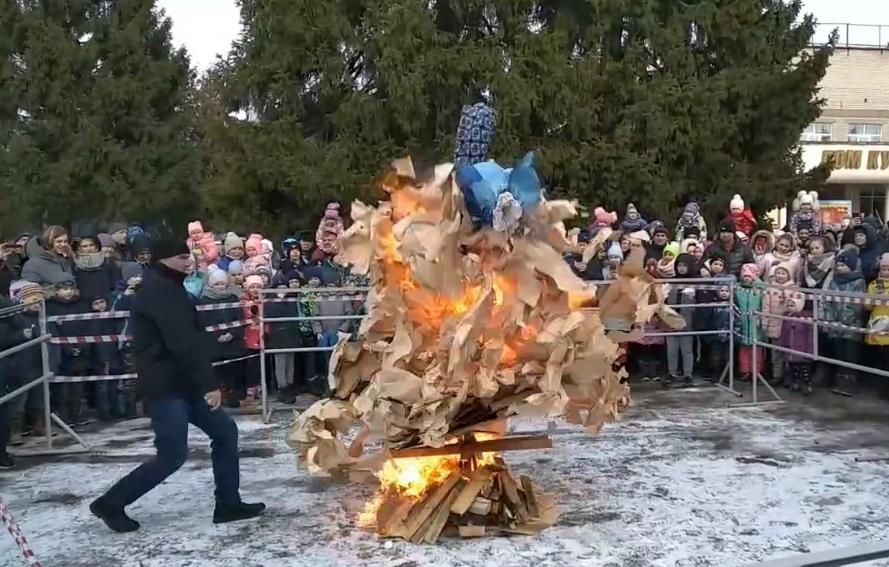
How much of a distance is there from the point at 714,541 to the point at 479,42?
11.4m

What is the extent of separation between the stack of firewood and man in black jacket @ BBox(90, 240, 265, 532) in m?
1.21

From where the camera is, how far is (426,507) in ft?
16.5

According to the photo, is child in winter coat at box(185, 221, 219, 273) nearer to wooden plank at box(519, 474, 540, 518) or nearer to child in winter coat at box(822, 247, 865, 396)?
wooden plank at box(519, 474, 540, 518)

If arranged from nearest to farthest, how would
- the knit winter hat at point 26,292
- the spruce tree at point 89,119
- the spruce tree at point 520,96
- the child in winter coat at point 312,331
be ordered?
the knit winter hat at point 26,292
the child in winter coat at point 312,331
the spruce tree at point 520,96
the spruce tree at point 89,119

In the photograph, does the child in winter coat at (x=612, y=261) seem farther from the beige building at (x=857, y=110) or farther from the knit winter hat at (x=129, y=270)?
the beige building at (x=857, y=110)

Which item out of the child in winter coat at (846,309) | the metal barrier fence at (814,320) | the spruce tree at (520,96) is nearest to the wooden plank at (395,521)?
the metal barrier fence at (814,320)

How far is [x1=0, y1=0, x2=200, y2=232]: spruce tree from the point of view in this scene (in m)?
20.6

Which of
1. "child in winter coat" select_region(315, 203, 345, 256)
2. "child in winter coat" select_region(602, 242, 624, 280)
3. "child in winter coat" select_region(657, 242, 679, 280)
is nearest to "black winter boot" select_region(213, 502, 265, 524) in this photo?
"child in winter coat" select_region(315, 203, 345, 256)

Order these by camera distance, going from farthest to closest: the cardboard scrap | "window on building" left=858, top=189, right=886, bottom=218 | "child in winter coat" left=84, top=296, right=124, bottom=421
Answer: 1. "window on building" left=858, top=189, right=886, bottom=218
2. "child in winter coat" left=84, top=296, right=124, bottom=421
3. the cardboard scrap

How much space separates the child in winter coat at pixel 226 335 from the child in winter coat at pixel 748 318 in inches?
186

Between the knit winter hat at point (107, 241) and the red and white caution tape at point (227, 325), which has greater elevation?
the knit winter hat at point (107, 241)

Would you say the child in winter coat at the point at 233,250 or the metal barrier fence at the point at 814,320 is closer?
the metal barrier fence at the point at 814,320

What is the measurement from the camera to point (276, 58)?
14922 millimetres

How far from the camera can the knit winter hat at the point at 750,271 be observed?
30.1 feet
